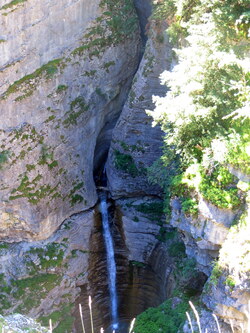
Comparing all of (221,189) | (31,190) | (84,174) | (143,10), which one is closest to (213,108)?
(221,189)

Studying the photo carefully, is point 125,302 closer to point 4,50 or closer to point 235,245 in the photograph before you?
point 235,245

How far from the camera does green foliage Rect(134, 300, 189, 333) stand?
13.2 meters

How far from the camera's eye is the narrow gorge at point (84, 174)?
16.0 m

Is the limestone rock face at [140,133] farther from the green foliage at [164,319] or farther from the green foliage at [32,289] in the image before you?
the green foliage at [164,319]

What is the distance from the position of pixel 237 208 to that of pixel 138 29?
12.7 metres

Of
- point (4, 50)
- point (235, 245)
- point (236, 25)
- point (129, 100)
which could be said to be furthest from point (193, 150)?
point (4, 50)

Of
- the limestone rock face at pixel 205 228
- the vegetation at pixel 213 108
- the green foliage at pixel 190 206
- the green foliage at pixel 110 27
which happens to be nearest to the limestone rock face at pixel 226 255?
the limestone rock face at pixel 205 228

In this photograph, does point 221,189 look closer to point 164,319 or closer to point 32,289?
point 164,319

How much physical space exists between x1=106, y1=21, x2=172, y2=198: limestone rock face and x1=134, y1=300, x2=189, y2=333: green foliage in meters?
6.33

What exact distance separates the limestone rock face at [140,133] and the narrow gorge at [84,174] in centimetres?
5

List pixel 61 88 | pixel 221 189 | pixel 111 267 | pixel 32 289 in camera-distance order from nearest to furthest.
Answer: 1. pixel 221 189
2. pixel 32 289
3. pixel 61 88
4. pixel 111 267

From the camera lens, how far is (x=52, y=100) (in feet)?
57.0

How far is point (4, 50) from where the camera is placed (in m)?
15.5

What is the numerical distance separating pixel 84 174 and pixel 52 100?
158 inches
